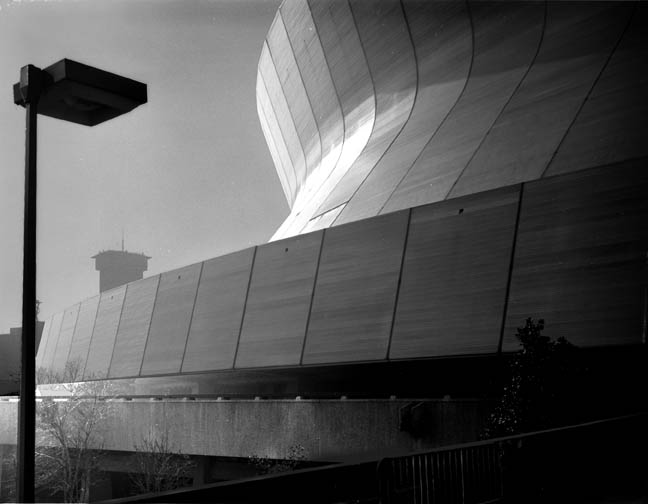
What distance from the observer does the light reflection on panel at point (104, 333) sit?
93.9ft

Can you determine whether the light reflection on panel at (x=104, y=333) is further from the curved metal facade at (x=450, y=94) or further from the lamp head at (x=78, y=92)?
the lamp head at (x=78, y=92)

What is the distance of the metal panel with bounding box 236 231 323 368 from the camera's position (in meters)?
19.4

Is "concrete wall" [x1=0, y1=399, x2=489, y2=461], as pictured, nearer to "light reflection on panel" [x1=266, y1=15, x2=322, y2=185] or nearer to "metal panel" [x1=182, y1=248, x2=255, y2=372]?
"metal panel" [x1=182, y1=248, x2=255, y2=372]

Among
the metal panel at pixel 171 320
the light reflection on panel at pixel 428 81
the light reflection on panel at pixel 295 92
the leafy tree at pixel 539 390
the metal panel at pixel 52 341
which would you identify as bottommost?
the leafy tree at pixel 539 390

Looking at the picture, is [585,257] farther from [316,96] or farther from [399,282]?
[316,96]

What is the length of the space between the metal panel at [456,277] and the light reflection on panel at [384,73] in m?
7.70

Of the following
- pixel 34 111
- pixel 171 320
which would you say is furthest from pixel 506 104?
pixel 34 111

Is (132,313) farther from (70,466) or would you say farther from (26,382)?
(26,382)

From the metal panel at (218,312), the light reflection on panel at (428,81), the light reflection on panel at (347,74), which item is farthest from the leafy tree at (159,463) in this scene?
the light reflection on panel at (347,74)

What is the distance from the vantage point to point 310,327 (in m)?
19.0

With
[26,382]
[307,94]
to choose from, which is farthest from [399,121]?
[26,382]

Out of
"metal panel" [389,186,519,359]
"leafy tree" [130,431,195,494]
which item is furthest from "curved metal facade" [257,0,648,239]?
"leafy tree" [130,431,195,494]

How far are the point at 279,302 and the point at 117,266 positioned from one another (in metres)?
180

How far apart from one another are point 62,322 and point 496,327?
26.2 meters
